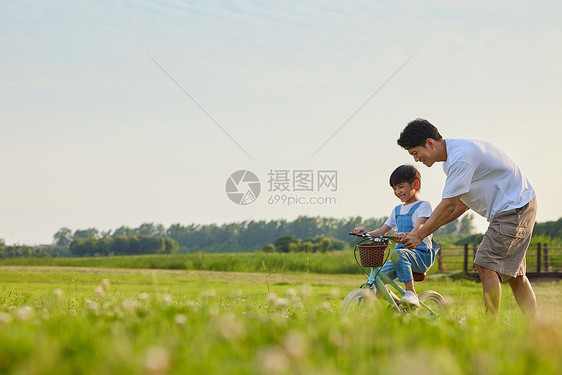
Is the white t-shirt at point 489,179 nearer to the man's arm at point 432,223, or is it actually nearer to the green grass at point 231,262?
the man's arm at point 432,223

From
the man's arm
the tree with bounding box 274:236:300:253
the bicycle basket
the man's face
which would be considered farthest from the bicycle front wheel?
the tree with bounding box 274:236:300:253

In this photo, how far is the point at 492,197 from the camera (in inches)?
214

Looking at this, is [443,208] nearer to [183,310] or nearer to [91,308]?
[183,310]

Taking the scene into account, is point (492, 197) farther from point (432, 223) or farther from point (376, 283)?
point (376, 283)

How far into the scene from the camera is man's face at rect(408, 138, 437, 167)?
5305 millimetres

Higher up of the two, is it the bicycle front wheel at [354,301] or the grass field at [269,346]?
the grass field at [269,346]

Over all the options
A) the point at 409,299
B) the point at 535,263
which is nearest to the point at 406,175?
the point at 409,299

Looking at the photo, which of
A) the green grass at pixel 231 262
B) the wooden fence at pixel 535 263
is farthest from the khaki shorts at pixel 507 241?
the wooden fence at pixel 535 263

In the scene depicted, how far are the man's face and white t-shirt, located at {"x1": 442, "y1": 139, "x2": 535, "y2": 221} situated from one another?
151 millimetres

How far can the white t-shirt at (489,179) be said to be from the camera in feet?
17.3

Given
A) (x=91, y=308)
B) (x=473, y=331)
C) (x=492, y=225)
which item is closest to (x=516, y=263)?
(x=492, y=225)

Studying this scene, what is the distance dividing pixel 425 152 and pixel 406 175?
53 centimetres

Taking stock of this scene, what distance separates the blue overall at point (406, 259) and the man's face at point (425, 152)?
574 millimetres

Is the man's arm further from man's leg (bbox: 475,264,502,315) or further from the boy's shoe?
man's leg (bbox: 475,264,502,315)
